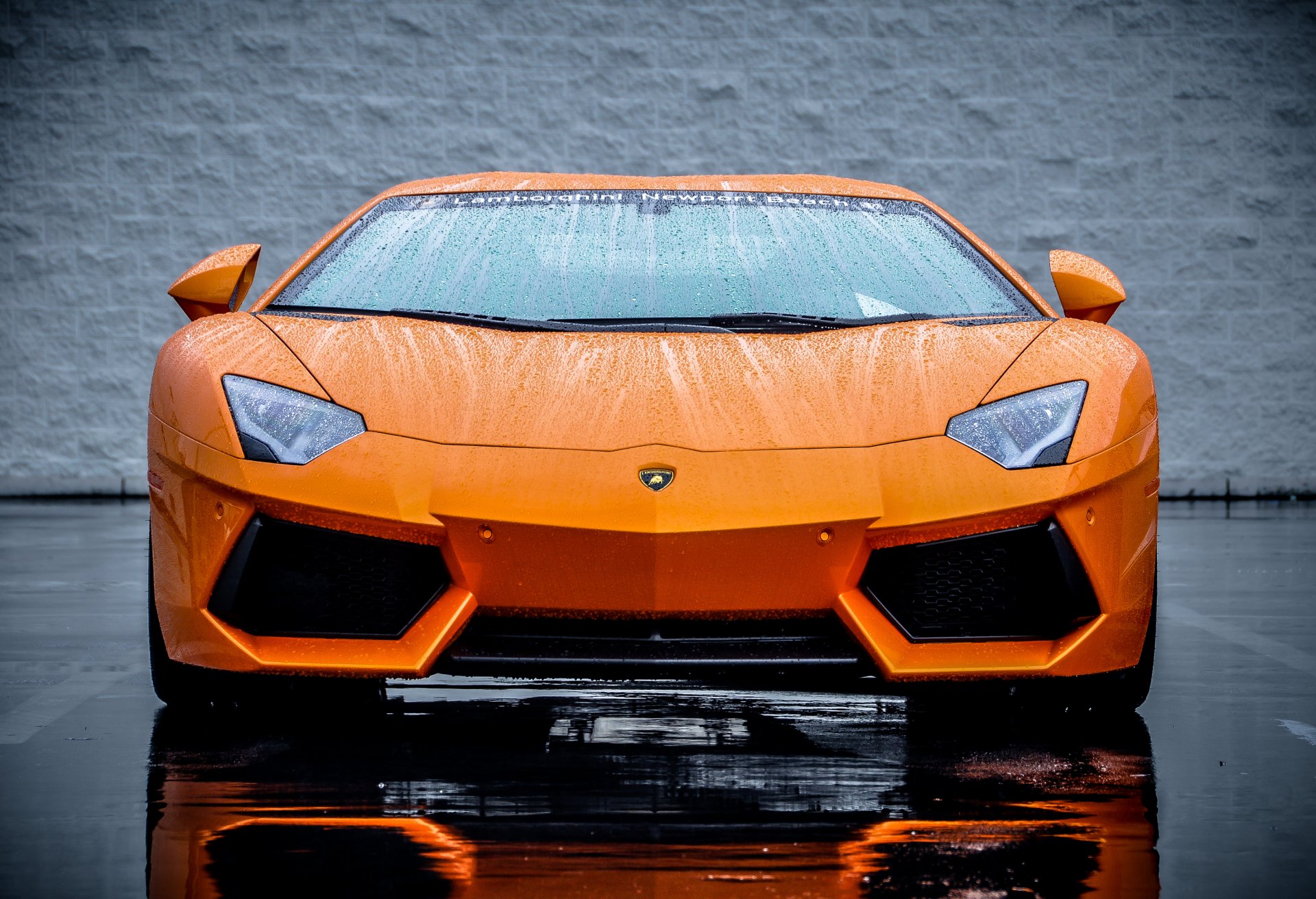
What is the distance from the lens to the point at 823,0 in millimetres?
12492

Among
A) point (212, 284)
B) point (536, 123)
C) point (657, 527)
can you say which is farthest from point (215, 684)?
point (536, 123)

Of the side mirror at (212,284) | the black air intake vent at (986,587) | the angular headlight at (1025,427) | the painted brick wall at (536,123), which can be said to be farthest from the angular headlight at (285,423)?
the painted brick wall at (536,123)

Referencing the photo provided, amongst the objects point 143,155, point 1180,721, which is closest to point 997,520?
point 1180,721

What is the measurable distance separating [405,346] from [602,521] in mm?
703

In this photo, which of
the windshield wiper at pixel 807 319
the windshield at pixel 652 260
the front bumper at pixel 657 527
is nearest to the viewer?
the front bumper at pixel 657 527

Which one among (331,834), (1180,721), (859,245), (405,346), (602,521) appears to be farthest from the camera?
(859,245)

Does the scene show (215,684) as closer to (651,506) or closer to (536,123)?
(651,506)

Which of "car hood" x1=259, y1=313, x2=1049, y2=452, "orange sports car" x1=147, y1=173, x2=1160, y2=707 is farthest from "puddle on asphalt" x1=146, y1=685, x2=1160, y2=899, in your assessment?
"car hood" x1=259, y1=313, x2=1049, y2=452

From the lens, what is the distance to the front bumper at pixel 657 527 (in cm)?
353

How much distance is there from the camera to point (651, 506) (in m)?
3.53

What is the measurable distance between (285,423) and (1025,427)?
4.86 ft

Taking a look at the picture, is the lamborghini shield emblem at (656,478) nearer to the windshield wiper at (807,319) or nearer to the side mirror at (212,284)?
the windshield wiper at (807,319)

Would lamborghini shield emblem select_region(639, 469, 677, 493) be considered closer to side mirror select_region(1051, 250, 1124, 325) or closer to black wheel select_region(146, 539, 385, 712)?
black wheel select_region(146, 539, 385, 712)

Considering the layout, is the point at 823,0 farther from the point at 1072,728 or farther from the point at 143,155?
the point at 1072,728
